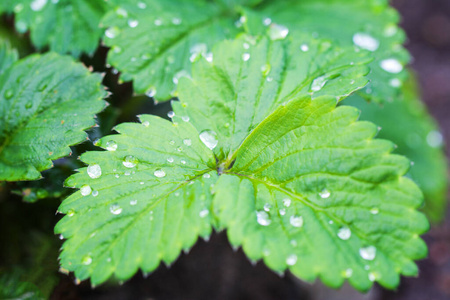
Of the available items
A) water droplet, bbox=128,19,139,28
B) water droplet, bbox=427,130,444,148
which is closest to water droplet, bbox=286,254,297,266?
water droplet, bbox=128,19,139,28

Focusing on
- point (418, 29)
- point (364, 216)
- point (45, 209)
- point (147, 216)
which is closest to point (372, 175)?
point (364, 216)

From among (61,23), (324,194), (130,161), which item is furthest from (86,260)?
(61,23)

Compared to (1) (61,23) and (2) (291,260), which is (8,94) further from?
(2) (291,260)

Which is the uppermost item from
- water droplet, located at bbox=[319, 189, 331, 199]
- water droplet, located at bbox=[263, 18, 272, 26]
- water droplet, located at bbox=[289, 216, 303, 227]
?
water droplet, located at bbox=[263, 18, 272, 26]

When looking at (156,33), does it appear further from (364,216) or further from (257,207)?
(364,216)

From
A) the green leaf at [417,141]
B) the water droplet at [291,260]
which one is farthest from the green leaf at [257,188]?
the green leaf at [417,141]

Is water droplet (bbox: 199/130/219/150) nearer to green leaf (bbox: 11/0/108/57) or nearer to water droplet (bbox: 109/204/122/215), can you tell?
water droplet (bbox: 109/204/122/215)

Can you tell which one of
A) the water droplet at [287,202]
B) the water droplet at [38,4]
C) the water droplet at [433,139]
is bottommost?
the water droplet at [433,139]

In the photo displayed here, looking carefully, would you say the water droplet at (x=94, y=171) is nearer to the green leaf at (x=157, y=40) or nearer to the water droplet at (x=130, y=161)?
the water droplet at (x=130, y=161)
